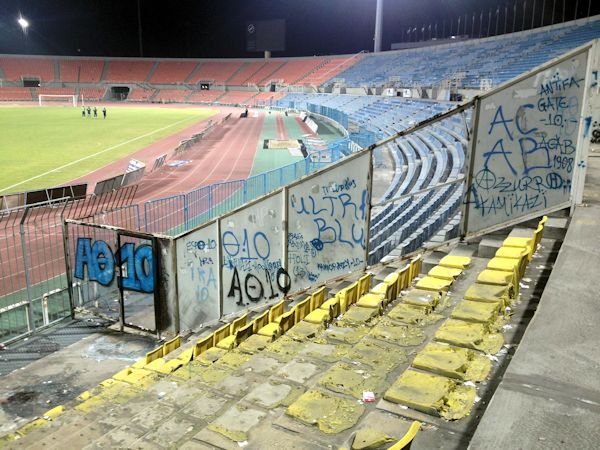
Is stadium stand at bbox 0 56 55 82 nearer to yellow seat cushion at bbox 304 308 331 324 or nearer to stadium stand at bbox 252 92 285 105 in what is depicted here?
stadium stand at bbox 252 92 285 105

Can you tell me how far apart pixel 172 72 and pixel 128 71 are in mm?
7447

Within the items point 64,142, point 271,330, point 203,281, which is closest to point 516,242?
point 271,330

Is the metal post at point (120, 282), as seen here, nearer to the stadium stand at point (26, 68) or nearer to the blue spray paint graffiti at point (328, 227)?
the blue spray paint graffiti at point (328, 227)

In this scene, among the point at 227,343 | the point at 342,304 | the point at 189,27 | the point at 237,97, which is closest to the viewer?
the point at 342,304

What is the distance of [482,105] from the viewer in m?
7.13

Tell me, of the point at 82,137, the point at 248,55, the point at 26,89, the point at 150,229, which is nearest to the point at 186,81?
the point at 248,55

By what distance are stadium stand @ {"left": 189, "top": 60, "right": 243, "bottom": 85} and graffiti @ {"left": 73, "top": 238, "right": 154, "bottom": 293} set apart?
80.8 metres

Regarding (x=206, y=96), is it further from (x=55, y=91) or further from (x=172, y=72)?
(x=55, y=91)

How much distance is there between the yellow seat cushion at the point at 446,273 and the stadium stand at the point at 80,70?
9184 cm

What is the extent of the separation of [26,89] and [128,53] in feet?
61.4

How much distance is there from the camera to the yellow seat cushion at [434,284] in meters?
5.97

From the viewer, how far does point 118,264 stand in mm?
9805

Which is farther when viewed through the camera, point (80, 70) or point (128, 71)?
point (128, 71)

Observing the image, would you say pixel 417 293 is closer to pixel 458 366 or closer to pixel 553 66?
pixel 458 366
